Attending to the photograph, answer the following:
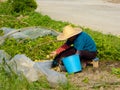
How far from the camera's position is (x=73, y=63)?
27.8ft

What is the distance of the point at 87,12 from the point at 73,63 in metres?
9.26

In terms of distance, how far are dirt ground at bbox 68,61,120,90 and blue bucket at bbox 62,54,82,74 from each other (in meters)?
0.10

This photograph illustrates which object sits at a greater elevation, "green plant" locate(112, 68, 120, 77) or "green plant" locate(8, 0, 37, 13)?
"green plant" locate(112, 68, 120, 77)

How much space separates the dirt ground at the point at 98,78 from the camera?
7570 millimetres

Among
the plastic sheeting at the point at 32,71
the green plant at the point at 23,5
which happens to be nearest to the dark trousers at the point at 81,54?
the plastic sheeting at the point at 32,71

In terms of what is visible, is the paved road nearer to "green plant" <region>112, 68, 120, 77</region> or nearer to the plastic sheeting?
"green plant" <region>112, 68, 120, 77</region>

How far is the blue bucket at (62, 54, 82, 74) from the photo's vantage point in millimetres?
8508

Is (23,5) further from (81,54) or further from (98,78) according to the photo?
(98,78)

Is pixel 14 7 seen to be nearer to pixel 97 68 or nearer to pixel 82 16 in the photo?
pixel 82 16

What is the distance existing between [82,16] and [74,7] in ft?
9.08

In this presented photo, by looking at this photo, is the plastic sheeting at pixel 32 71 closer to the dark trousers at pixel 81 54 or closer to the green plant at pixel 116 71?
the dark trousers at pixel 81 54

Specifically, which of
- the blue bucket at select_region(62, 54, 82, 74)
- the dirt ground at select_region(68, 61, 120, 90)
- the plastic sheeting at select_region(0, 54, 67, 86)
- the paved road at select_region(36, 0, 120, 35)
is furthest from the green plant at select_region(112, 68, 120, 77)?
the paved road at select_region(36, 0, 120, 35)

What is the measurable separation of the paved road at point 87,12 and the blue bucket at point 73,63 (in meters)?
4.61

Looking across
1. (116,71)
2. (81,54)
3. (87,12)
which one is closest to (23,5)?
(87,12)
